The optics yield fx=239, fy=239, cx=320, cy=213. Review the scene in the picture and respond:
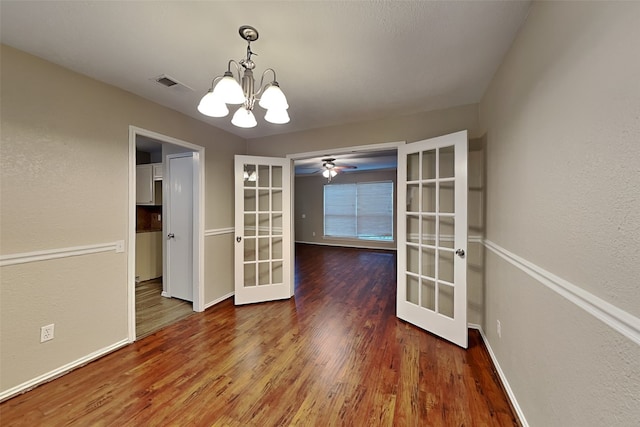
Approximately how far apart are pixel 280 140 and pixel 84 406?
3.24 metres

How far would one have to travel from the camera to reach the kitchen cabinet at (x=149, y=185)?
4344 mm

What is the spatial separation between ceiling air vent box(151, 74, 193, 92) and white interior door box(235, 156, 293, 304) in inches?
44.9

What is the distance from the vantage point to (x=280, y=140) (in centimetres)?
357

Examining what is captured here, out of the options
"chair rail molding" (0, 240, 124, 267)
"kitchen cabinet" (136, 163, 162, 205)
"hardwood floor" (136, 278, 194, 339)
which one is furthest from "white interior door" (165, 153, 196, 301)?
"kitchen cabinet" (136, 163, 162, 205)

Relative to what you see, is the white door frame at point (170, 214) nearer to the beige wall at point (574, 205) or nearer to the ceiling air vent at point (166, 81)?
the ceiling air vent at point (166, 81)

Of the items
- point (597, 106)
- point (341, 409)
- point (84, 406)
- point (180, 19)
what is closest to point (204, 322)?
point (84, 406)

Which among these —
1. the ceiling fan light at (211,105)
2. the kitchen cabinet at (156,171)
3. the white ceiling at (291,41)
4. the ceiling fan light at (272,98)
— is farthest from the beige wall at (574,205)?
the kitchen cabinet at (156,171)

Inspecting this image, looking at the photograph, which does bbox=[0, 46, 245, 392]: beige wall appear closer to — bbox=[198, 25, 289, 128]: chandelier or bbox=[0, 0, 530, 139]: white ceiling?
bbox=[0, 0, 530, 139]: white ceiling

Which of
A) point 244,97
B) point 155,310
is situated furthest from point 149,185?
point 244,97

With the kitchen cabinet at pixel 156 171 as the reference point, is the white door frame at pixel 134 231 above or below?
below

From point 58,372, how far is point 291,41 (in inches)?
119

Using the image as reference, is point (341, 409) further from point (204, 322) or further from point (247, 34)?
point (247, 34)

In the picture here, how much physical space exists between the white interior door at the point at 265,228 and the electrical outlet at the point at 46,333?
68.3 inches

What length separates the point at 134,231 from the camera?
2.38 metres
